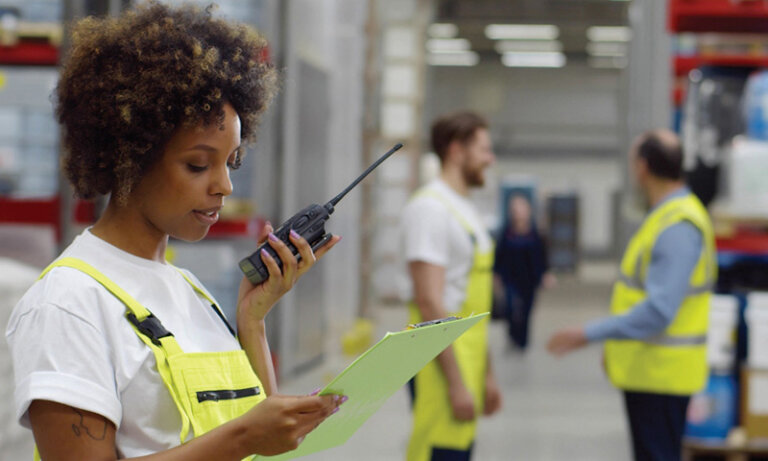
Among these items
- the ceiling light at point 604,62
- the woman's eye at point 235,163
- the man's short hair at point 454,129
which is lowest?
the man's short hair at point 454,129

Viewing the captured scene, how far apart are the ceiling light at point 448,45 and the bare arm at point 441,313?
19762 mm

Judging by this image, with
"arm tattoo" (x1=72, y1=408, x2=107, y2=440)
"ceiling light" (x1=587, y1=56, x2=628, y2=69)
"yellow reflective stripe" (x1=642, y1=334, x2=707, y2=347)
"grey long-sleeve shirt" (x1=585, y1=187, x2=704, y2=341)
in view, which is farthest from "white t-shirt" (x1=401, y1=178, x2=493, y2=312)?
"ceiling light" (x1=587, y1=56, x2=628, y2=69)

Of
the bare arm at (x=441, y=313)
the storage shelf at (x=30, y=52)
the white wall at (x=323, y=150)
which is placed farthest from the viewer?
the white wall at (x=323, y=150)

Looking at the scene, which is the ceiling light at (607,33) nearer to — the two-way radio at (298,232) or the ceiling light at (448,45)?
the ceiling light at (448,45)

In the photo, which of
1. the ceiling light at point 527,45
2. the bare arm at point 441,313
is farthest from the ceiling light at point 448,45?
the bare arm at point 441,313

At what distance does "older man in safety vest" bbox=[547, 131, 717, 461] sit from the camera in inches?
133

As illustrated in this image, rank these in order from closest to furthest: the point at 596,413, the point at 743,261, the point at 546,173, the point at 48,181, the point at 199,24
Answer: the point at 199,24 < the point at 743,261 < the point at 48,181 < the point at 596,413 < the point at 546,173

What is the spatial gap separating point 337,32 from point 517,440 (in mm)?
4477

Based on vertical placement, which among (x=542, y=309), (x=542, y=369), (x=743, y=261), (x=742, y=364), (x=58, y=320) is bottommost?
(x=542, y=309)

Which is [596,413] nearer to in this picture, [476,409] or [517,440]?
[517,440]

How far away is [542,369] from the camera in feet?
29.3

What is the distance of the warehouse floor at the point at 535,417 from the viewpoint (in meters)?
5.60

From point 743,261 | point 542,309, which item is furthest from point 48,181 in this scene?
point 542,309

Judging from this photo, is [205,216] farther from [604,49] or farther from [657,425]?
[604,49]
